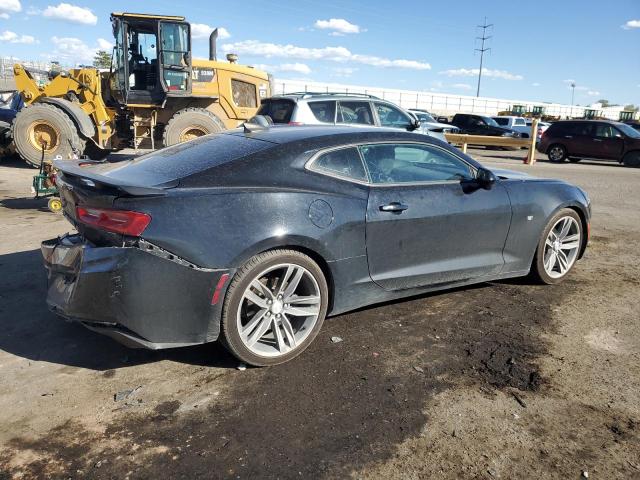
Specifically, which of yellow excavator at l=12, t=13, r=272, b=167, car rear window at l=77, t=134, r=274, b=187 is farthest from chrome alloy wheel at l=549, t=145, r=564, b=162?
car rear window at l=77, t=134, r=274, b=187

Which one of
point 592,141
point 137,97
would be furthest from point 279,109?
point 592,141

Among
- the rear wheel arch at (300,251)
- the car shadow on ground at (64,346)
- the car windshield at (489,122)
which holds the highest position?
the car windshield at (489,122)

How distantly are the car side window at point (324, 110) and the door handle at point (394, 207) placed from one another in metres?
6.19

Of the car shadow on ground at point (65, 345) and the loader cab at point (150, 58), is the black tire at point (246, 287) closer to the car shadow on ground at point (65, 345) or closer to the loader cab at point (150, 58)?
the car shadow on ground at point (65, 345)

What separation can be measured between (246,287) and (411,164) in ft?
5.94

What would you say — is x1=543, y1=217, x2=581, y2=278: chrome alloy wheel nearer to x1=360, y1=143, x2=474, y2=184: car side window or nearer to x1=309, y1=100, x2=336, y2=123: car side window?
x1=360, y1=143, x2=474, y2=184: car side window

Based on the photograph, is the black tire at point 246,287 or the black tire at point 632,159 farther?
the black tire at point 632,159

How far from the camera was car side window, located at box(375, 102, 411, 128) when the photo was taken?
409 inches

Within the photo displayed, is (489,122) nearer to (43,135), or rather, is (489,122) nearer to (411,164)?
(43,135)

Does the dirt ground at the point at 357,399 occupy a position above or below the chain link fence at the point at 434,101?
below

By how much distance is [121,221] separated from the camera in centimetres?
308

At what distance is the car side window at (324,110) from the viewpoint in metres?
9.82

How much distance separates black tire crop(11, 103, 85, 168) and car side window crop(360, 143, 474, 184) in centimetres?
955

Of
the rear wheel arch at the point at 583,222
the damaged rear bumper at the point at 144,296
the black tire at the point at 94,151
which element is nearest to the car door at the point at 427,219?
the rear wheel arch at the point at 583,222
